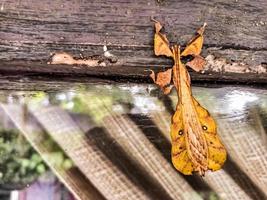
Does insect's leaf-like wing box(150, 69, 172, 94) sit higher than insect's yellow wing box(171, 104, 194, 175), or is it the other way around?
insect's leaf-like wing box(150, 69, 172, 94)

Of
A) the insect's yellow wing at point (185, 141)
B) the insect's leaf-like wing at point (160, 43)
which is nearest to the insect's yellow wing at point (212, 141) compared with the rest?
the insect's yellow wing at point (185, 141)

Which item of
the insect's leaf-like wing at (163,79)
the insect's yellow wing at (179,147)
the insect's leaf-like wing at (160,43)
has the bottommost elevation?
the insect's yellow wing at (179,147)

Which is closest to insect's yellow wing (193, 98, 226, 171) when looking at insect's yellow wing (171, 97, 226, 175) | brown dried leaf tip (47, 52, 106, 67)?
insect's yellow wing (171, 97, 226, 175)

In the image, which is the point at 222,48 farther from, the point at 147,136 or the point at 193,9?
the point at 147,136

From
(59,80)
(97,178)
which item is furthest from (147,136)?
(59,80)

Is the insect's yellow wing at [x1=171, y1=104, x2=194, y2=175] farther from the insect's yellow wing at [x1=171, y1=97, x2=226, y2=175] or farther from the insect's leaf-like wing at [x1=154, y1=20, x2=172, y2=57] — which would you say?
the insect's leaf-like wing at [x1=154, y1=20, x2=172, y2=57]

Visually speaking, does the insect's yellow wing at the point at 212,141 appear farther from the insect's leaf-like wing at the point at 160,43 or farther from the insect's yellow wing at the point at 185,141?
the insect's leaf-like wing at the point at 160,43

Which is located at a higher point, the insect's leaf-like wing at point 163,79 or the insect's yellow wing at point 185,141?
the insect's leaf-like wing at point 163,79
